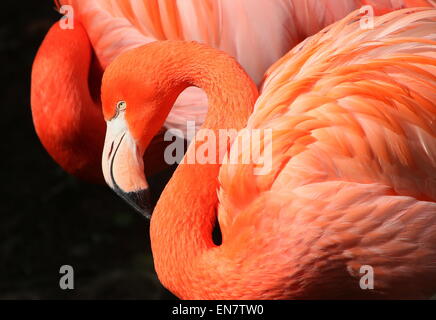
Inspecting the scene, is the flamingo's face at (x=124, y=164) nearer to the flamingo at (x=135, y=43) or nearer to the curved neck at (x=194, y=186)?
the curved neck at (x=194, y=186)

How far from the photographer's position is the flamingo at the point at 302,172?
2766 mm

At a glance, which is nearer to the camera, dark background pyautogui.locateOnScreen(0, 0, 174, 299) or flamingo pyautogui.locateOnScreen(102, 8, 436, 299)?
flamingo pyautogui.locateOnScreen(102, 8, 436, 299)

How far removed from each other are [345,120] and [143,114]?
0.74 metres

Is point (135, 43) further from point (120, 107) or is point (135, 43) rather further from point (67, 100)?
point (120, 107)

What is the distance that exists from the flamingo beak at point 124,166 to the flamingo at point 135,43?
0.56 m

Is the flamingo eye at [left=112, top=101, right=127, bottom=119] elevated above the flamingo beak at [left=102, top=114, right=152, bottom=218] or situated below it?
above

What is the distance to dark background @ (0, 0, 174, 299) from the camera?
4.07 metres

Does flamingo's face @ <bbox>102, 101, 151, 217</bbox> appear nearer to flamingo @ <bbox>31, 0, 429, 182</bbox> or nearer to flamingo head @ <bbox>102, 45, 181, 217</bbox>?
flamingo head @ <bbox>102, 45, 181, 217</bbox>

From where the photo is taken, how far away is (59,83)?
373 cm

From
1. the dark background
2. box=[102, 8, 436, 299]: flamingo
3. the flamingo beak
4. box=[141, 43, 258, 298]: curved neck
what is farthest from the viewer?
the dark background

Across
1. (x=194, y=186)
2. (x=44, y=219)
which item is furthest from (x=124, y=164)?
(x=44, y=219)

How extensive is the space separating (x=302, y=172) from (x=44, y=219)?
201 centimetres

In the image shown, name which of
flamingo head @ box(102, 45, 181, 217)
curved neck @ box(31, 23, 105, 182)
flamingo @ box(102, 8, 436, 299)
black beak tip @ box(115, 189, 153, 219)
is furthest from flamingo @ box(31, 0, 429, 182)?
black beak tip @ box(115, 189, 153, 219)

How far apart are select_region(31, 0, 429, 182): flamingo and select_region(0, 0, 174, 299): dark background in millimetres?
428
